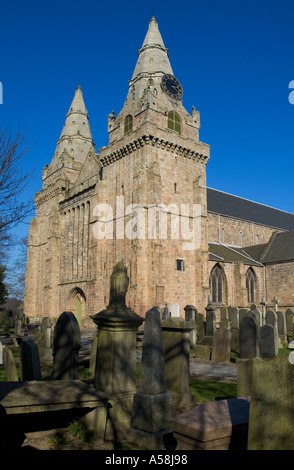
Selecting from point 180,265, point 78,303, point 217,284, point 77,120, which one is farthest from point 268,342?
point 77,120

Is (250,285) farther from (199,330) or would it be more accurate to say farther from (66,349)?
(66,349)

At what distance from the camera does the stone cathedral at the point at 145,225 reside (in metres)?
23.8

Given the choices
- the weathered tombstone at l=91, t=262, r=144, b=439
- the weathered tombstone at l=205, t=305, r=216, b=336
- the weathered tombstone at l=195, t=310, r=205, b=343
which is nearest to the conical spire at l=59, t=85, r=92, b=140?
the weathered tombstone at l=195, t=310, r=205, b=343

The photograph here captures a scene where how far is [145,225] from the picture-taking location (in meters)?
23.4

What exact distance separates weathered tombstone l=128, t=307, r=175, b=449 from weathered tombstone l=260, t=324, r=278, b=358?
20.3ft

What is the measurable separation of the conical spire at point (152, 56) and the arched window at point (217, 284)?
16.7 m

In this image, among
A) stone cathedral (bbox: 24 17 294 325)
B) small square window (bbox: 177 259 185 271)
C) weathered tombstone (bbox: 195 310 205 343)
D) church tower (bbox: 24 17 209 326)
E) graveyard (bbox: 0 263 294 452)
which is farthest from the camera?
small square window (bbox: 177 259 185 271)

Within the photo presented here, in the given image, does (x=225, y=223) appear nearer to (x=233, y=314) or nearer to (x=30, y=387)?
(x=233, y=314)

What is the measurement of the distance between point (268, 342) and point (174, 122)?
2033cm

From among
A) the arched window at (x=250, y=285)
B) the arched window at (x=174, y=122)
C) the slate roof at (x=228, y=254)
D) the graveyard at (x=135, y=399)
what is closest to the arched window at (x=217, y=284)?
the slate roof at (x=228, y=254)

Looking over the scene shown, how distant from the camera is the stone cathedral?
2384 centimetres

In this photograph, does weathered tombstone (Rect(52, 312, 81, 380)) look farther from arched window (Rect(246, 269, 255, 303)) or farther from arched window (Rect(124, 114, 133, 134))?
arched window (Rect(246, 269, 255, 303))

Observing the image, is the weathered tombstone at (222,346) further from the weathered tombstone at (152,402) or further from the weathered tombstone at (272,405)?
the weathered tombstone at (272,405)
